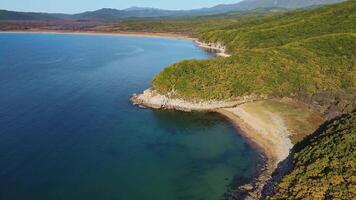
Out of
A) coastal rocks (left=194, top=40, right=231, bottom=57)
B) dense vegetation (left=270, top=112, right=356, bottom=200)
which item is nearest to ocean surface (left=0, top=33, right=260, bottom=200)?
dense vegetation (left=270, top=112, right=356, bottom=200)

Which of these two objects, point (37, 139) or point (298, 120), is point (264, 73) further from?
point (37, 139)

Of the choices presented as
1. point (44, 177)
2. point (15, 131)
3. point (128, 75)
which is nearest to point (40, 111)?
point (15, 131)

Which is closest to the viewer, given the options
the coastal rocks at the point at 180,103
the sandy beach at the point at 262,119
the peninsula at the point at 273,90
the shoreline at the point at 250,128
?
the shoreline at the point at 250,128

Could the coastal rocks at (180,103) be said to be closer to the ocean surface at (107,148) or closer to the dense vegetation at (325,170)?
the ocean surface at (107,148)

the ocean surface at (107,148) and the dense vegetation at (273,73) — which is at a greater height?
the dense vegetation at (273,73)

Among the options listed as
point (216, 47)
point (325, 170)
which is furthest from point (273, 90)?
point (216, 47)

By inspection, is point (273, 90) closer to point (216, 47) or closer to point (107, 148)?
point (107, 148)

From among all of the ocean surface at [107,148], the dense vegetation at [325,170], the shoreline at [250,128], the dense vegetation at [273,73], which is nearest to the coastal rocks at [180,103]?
the shoreline at [250,128]
